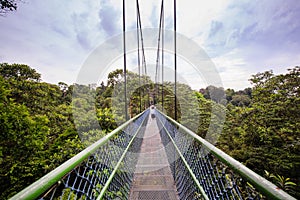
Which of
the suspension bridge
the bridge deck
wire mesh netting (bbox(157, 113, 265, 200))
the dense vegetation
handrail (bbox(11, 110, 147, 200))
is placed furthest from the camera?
the dense vegetation

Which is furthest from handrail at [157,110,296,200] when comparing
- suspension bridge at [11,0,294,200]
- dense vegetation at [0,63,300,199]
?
dense vegetation at [0,63,300,199]

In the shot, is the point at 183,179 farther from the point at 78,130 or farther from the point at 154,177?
the point at 78,130

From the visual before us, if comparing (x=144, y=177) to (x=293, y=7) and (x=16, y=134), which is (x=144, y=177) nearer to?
(x=16, y=134)

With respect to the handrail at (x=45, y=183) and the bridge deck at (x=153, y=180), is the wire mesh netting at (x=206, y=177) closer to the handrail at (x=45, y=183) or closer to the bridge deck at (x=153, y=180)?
the bridge deck at (x=153, y=180)

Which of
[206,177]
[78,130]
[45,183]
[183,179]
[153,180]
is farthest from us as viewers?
[78,130]

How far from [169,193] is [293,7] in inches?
280

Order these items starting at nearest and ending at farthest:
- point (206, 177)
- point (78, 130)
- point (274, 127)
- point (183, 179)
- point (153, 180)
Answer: point (206, 177) < point (183, 179) < point (153, 180) < point (274, 127) < point (78, 130)

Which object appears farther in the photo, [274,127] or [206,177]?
[274,127]

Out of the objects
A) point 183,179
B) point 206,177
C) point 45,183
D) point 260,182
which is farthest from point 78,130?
point 260,182

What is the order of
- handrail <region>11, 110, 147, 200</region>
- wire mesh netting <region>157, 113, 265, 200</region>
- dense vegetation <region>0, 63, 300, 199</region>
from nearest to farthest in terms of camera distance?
1. handrail <region>11, 110, 147, 200</region>
2. wire mesh netting <region>157, 113, 265, 200</region>
3. dense vegetation <region>0, 63, 300, 199</region>

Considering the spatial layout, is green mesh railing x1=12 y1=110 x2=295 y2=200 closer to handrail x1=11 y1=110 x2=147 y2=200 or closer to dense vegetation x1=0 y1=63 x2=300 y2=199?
handrail x1=11 y1=110 x2=147 y2=200

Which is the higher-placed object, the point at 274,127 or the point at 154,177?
the point at 274,127

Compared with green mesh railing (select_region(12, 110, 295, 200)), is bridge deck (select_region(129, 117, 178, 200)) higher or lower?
lower

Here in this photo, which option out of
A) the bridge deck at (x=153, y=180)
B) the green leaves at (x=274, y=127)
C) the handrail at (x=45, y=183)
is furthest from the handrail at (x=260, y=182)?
the green leaves at (x=274, y=127)
